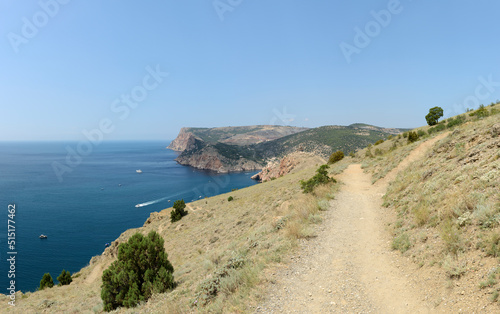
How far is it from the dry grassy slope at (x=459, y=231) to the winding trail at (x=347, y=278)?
0.54 m

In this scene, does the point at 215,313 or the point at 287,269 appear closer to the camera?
the point at 215,313

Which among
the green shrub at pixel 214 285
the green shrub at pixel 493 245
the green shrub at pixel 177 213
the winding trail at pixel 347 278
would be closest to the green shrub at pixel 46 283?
the green shrub at pixel 177 213

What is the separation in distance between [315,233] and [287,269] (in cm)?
322

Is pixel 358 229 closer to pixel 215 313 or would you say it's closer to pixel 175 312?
pixel 215 313

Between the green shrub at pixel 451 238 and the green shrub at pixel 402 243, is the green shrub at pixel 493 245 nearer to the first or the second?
the green shrub at pixel 451 238

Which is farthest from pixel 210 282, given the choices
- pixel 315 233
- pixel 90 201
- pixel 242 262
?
pixel 90 201

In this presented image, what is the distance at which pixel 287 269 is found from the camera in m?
7.29

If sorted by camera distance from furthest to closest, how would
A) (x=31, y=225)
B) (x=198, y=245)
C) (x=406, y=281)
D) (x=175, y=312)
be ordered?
(x=31, y=225), (x=198, y=245), (x=175, y=312), (x=406, y=281)

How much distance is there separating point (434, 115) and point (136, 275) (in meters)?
50.7

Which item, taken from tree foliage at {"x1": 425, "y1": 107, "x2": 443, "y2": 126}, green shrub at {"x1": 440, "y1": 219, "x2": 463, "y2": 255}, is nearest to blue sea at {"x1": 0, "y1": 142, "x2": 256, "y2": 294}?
green shrub at {"x1": 440, "y1": 219, "x2": 463, "y2": 255}

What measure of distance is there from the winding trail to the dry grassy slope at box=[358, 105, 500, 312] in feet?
1.77

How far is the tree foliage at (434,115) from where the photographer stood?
131 feet

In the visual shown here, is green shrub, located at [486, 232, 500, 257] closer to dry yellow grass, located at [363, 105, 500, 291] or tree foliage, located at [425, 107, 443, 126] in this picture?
dry yellow grass, located at [363, 105, 500, 291]

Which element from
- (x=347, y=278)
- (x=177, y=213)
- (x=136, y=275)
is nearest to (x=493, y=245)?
(x=347, y=278)
